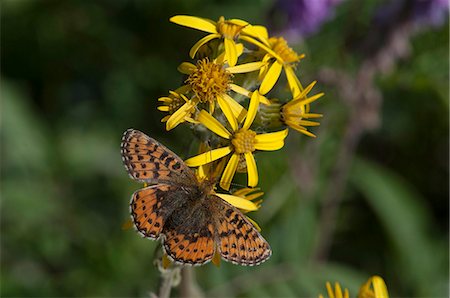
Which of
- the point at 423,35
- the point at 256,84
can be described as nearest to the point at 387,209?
the point at 423,35

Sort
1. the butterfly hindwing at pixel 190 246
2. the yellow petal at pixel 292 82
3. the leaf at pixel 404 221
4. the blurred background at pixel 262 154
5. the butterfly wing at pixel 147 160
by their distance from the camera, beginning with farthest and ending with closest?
1. the leaf at pixel 404 221
2. the blurred background at pixel 262 154
3. the yellow petal at pixel 292 82
4. the butterfly wing at pixel 147 160
5. the butterfly hindwing at pixel 190 246

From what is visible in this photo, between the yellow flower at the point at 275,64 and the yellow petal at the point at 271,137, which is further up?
the yellow flower at the point at 275,64

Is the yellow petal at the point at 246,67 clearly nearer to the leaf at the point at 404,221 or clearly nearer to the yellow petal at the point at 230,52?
the yellow petal at the point at 230,52

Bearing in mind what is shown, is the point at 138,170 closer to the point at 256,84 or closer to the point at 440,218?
the point at 256,84

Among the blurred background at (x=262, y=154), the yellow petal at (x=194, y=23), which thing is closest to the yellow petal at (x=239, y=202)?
the yellow petal at (x=194, y=23)

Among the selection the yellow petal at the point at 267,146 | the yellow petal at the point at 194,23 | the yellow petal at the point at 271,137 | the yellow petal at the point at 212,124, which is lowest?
the yellow petal at the point at 267,146

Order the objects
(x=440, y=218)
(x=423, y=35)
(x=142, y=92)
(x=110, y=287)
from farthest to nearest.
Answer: (x=142, y=92)
(x=440, y=218)
(x=423, y=35)
(x=110, y=287)

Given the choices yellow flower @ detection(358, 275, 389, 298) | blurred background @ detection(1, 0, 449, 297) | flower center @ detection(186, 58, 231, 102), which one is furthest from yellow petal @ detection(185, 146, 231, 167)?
blurred background @ detection(1, 0, 449, 297)
